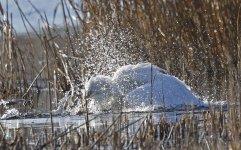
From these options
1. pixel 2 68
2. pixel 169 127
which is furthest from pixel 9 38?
pixel 169 127

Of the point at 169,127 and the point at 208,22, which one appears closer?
the point at 169,127

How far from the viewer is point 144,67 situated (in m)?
5.96

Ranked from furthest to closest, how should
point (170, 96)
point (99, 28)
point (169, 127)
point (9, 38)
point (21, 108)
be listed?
1. point (99, 28)
2. point (9, 38)
3. point (21, 108)
4. point (170, 96)
5. point (169, 127)

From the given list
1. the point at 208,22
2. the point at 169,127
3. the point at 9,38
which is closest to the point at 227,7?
the point at 208,22

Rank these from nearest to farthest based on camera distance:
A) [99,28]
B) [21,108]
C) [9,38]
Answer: [21,108], [9,38], [99,28]

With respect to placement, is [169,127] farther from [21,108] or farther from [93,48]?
[93,48]

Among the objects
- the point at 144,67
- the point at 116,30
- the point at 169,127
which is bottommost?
the point at 169,127

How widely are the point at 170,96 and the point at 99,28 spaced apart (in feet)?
6.50

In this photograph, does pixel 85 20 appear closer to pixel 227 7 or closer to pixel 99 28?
pixel 99 28

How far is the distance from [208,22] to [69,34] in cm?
139

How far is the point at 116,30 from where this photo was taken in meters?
7.42

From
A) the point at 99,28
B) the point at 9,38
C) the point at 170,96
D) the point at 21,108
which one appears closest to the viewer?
the point at 170,96

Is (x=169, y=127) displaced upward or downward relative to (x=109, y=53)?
downward

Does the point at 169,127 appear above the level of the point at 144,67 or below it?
below
